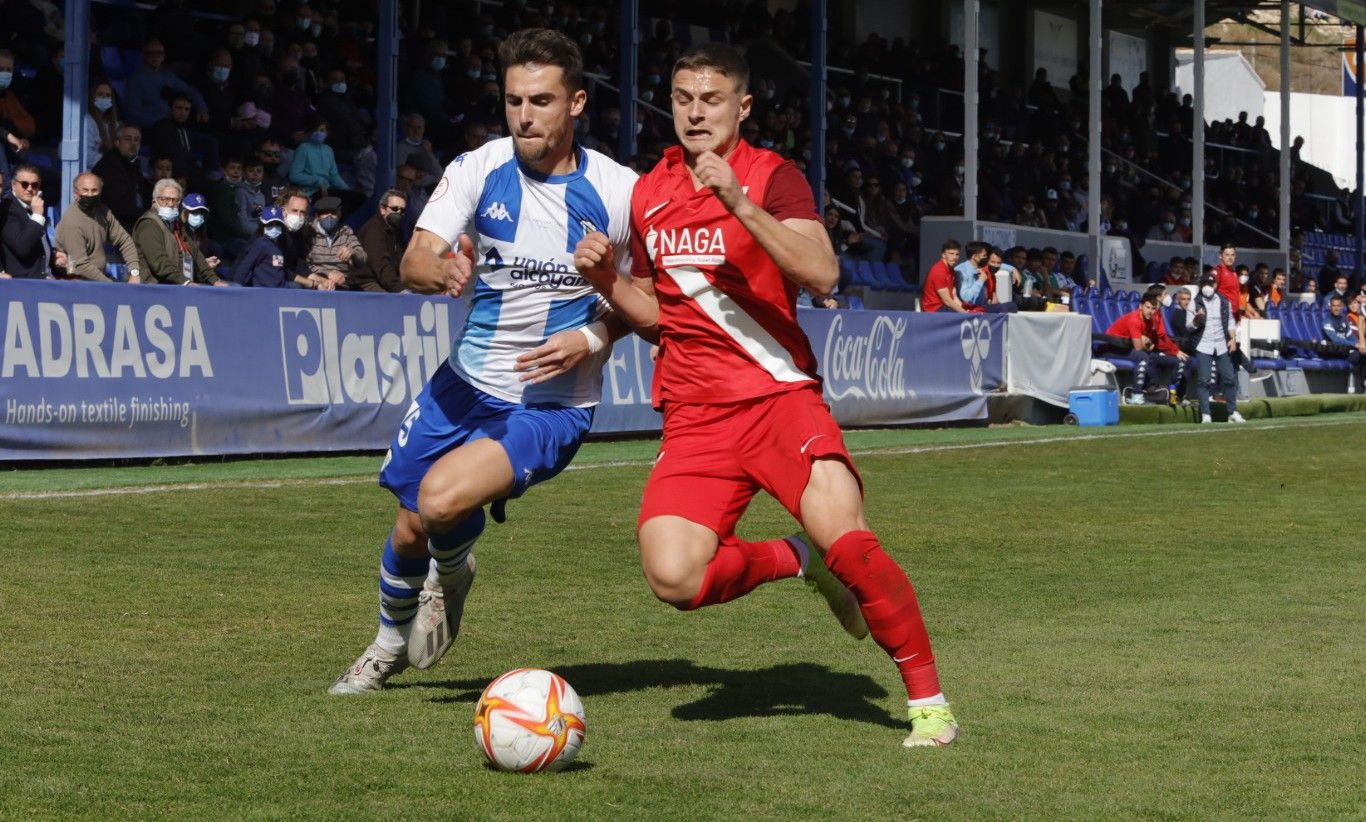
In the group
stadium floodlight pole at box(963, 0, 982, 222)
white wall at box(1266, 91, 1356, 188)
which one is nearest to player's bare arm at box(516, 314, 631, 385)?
stadium floodlight pole at box(963, 0, 982, 222)

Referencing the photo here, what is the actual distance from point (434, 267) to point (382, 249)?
474 inches

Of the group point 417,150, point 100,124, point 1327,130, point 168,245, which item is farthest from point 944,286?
point 1327,130

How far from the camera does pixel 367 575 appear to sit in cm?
920

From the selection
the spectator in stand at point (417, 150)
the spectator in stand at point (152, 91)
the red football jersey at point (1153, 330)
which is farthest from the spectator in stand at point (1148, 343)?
the spectator in stand at point (152, 91)

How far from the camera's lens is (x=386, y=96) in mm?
20266

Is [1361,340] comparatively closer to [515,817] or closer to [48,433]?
[48,433]

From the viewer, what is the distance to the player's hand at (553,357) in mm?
6148

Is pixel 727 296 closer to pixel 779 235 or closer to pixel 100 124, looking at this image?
pixel 779 235

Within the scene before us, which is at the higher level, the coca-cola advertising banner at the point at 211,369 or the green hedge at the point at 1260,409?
the coca-cola advertising banner at the point at 211,369

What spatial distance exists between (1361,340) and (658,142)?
15.5 m

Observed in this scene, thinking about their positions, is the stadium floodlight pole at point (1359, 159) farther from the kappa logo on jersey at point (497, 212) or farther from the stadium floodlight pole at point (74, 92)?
the kappa logo on jersey at point (497, 212)

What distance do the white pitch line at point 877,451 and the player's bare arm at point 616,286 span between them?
699 centimetres

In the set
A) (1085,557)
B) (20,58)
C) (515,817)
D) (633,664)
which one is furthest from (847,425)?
(515,817)

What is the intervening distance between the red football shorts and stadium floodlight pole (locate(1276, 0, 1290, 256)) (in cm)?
3626
